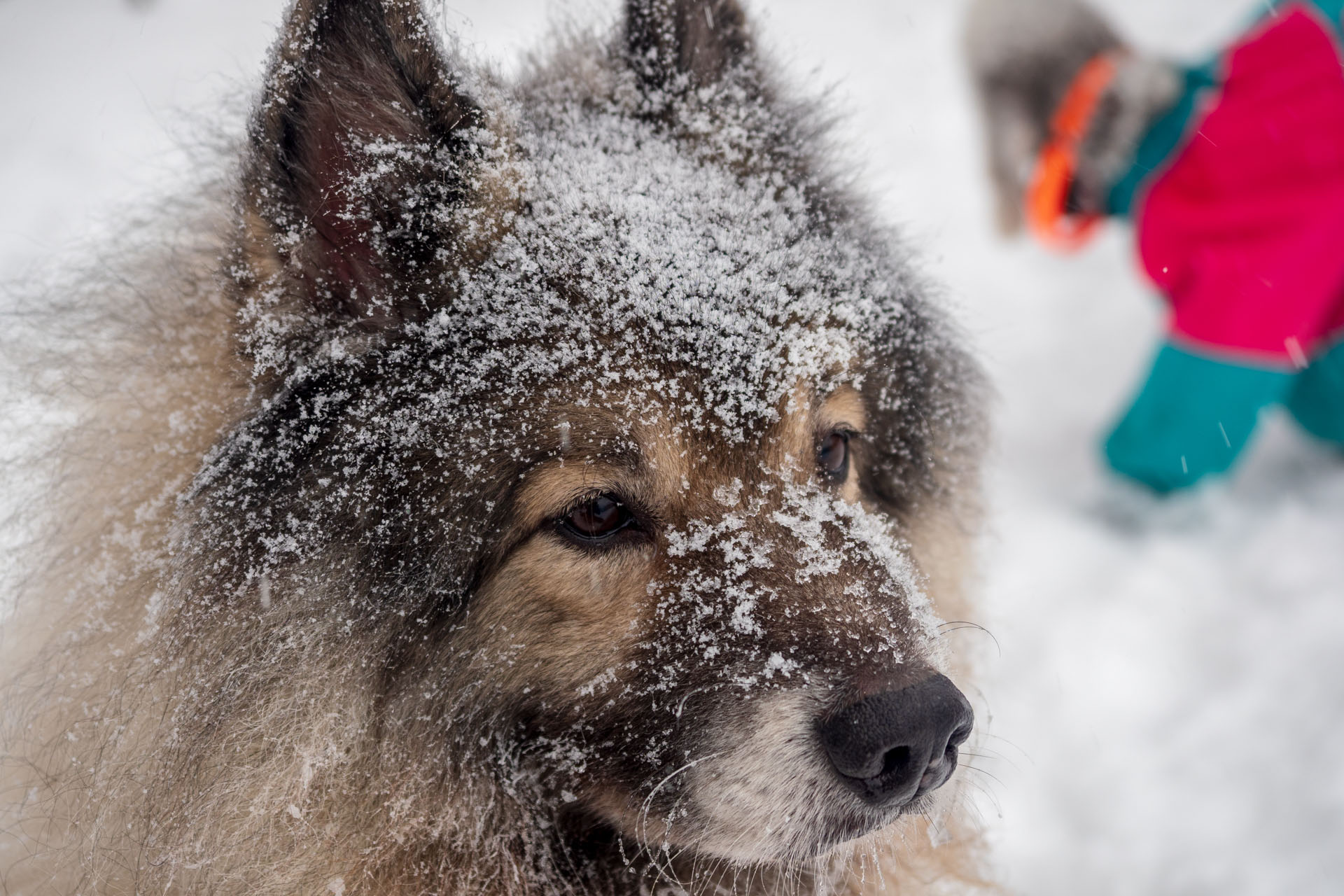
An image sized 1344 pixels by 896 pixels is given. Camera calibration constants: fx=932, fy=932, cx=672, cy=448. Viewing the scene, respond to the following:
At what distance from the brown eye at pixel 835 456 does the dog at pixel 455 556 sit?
0.15 metres

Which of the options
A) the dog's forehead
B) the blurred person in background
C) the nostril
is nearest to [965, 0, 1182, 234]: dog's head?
the blurred person in background

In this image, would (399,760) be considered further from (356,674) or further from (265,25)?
(265,25)

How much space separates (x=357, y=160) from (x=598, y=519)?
2.48 ft

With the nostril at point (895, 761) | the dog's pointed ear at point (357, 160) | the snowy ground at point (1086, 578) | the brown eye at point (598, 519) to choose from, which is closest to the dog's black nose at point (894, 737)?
the nostril at point (895, 761)

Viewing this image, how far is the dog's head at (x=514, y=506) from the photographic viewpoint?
1.60 meters

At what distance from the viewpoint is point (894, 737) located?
1499mm

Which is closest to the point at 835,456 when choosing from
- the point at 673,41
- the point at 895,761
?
the point at 895,761

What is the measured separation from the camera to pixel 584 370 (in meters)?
1.65

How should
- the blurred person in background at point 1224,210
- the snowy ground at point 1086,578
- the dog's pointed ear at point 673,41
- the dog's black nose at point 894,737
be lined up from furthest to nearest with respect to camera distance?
the blurred person in background at point 1224,210
the snowy ground at point 1086,578
the dog's pointed ear at point 673,41
the dog's black nose at point 894,737

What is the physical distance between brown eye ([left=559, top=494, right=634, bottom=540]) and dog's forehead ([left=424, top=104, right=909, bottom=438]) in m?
0.19

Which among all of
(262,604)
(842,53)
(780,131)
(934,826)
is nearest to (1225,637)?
(934,826)

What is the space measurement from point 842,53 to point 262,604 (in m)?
5.77

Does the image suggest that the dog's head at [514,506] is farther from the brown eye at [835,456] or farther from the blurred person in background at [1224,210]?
the blurred person in background at [1224,210]

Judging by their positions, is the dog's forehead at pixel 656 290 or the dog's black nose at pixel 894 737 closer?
the dog's black nose at pixel 894 737
